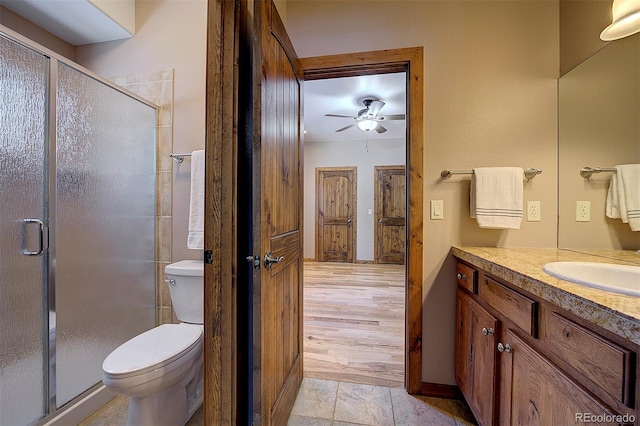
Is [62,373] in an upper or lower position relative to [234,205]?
lower

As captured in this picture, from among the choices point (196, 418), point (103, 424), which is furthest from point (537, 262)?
point (103, 424)

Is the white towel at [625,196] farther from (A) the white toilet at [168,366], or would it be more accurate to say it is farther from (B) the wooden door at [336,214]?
(B) the wooden door at [336,214]

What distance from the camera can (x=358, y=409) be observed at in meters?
1.46

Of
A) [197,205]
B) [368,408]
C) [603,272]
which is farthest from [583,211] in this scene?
[197,205]

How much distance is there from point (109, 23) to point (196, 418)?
255 cm

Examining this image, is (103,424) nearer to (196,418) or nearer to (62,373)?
(62,373)

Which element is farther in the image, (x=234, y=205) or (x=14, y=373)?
(x=14, y=373)

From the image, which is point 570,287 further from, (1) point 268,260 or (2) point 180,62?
(2) point 180,62

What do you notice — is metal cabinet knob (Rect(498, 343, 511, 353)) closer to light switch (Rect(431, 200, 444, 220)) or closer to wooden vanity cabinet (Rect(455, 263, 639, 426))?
wooden vanity cabinet (Rect(455, 263, 639, 426))

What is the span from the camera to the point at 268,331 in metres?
1.10

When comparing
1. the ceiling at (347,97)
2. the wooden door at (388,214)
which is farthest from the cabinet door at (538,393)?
the wooden door at (388,214)

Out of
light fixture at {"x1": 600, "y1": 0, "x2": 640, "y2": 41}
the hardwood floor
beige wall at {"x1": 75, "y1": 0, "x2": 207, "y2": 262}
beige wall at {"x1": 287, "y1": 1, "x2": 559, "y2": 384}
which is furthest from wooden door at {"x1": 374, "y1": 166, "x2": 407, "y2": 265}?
light fixture at {"x1": 600, "y1": 0, "x2": 640, "y2": 41}

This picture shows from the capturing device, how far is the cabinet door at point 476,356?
112cm

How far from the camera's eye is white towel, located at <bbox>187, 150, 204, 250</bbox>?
1602 mm
